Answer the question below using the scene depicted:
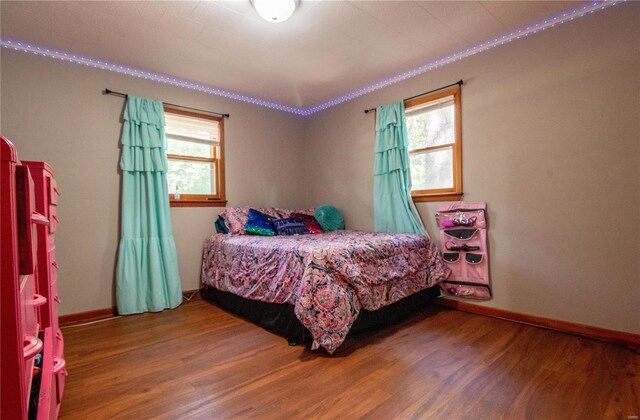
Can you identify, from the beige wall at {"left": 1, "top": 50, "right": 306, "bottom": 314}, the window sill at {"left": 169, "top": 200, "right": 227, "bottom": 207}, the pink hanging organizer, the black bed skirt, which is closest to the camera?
the black bed skirt

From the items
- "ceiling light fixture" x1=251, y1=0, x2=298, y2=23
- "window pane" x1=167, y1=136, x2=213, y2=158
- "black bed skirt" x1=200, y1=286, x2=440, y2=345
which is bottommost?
"black bed skirt" x1=200, y1=286, x2=440, y2=345

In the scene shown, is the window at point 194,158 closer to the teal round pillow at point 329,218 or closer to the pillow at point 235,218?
the pillow at point 235,218

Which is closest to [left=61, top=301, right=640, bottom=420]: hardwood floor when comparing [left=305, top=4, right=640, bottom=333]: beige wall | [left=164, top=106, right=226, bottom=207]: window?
[left=305, top=4, right=640, bottom=333]: beige wall

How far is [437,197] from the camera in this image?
306cm

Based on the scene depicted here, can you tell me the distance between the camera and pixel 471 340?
2219 mm

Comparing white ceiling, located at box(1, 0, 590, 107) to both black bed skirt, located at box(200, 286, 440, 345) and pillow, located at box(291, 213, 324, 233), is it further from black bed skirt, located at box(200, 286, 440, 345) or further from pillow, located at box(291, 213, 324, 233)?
black bed skirt, located at box(200, 286, 440, 345)

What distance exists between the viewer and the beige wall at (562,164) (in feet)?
7.00

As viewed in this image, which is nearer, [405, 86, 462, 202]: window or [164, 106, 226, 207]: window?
[405, 86, 462, 202]: window

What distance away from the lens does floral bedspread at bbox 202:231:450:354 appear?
79.4 inches

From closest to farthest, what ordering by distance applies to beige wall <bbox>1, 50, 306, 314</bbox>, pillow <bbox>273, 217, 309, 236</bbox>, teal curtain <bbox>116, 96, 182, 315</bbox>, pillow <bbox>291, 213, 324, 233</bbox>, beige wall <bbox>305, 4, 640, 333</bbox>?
beige wall <bbox>305, 4, 640, 333</bbox>, beige wall <bbox>1, 50, 306, 314</bbox>, teal curtain <bbox>116, 96, 182, 315</bbox>, pillow <bbox>273, 217, 309, 236</bbox>, pillow <bbox>291, 213, 324, 233</bbox>

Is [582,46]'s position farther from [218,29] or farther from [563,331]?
[218,29]

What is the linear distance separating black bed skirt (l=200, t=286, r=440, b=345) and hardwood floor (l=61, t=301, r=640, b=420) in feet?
0.28

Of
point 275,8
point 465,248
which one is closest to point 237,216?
point 275,8

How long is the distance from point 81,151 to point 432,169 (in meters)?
3.26
